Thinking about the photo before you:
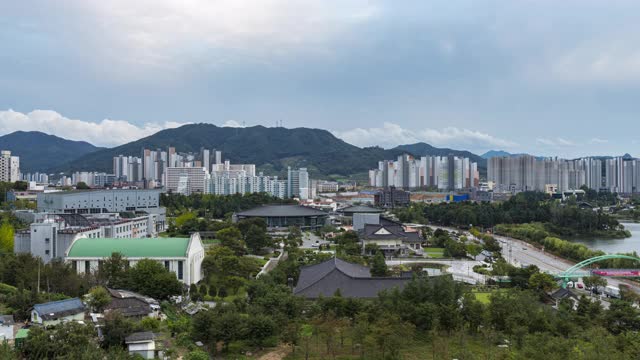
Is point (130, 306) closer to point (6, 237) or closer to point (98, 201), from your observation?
point (6, 237)

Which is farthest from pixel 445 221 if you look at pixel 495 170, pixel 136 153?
pixel 136 153

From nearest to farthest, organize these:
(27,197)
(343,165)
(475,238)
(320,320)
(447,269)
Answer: (320,320) → (447,269) → (475,238) → (27,197) → (343,165)

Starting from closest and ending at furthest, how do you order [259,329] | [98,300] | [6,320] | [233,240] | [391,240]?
1. [259,329]
2. [6,320]
3. [98,300]
4. [233,240]
5. [391,240]

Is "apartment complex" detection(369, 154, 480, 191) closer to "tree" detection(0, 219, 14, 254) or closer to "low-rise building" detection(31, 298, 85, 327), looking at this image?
"tree" detection(0, 219, 14, 254)

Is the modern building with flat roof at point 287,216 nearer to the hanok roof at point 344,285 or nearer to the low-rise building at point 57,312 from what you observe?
the hanok roof at point 344,285

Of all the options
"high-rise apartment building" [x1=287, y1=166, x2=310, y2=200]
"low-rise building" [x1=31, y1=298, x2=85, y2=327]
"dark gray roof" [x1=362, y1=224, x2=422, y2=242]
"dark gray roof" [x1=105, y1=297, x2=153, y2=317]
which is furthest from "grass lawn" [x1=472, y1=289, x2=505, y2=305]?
"high-rise apartment building" [x1=287, y1=166, x2=310, y2=200]

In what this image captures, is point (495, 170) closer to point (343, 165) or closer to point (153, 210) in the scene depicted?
point (343, 165)

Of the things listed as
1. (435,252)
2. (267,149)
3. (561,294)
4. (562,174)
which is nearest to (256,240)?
(435,252)

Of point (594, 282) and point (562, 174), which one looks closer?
point (594, 282)
